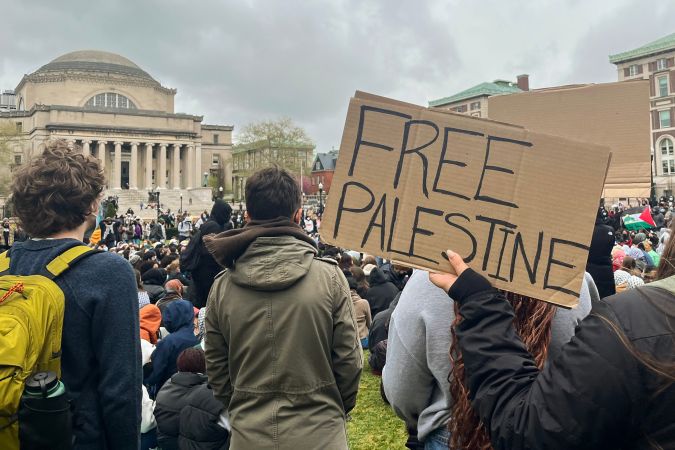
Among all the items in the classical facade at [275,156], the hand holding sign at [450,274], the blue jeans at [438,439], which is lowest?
the blue jeans at [438,439]

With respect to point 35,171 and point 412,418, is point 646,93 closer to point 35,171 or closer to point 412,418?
point 412,418

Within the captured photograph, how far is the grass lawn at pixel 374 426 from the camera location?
5.41 m

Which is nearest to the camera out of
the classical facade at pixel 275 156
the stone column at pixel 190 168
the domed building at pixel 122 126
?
the classical facade at pixel 275 156

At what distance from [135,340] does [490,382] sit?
1.61 m

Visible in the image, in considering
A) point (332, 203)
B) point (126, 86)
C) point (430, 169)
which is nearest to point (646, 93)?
point (430, 169)

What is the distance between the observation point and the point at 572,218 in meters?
1.80

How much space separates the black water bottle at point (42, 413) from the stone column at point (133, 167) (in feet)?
258

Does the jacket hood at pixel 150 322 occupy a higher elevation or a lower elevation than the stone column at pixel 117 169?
lower

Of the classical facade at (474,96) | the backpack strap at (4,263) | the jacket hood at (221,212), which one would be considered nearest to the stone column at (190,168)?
the classical facade at (474,96)

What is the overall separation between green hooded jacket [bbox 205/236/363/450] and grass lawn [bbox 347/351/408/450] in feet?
9.69

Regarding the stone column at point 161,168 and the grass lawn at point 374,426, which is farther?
the stone column at point 161,168

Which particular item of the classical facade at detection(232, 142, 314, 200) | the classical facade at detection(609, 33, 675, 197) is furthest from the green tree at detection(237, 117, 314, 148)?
the classical facade at detection(609, 33, 675, 197)

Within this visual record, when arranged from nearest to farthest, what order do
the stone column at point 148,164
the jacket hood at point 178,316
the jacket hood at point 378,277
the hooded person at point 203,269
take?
the jacket hood at point 178,316 → the hooded person at point 203,269 → the jacket hood at point 378,277 → the stone column at point 148,164

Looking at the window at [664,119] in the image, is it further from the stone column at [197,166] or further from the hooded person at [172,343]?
the hooded person at [172,343]
